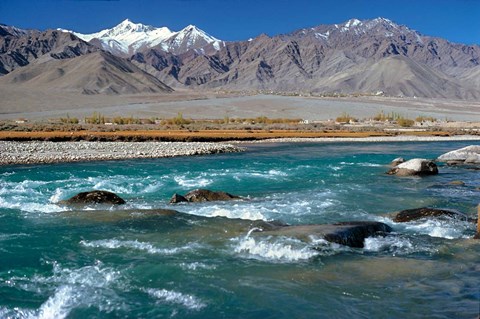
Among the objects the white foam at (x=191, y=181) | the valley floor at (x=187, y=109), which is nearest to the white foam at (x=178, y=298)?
the white foam at (x=191, y=181)

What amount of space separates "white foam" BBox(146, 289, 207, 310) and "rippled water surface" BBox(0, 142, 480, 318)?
0.02 m

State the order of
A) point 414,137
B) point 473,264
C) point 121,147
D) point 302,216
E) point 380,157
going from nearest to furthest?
point 473,264, point 302,216, point 380,157, point 121,147, point 414,137

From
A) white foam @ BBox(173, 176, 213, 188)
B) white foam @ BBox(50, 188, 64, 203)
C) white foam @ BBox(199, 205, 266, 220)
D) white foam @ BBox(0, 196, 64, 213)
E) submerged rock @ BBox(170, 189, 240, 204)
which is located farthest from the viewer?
white foam @ BBox(173, 176, 213, 188)

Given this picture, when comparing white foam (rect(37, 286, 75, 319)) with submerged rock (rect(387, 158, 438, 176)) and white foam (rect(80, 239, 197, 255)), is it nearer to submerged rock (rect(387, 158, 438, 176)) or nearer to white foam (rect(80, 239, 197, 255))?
white foam (rect(80, 239, 197, 255))

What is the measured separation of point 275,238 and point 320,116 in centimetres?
11319

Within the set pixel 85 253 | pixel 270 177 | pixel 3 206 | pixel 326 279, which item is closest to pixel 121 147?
pixel 270 177

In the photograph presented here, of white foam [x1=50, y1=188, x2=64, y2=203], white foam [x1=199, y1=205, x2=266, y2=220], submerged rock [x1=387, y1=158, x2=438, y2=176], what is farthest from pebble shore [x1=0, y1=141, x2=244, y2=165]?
white foam [x1=199, y1=205, x2=266, y2=220]

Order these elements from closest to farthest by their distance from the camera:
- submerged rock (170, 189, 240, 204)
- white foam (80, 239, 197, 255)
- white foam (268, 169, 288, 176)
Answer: white foam (80, 239, 197, 255) < submerged rock (170, 189, 240, 204) < white foam (268, 169, 288, 176)

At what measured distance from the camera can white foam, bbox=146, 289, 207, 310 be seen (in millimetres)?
8914

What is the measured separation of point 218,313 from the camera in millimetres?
8609

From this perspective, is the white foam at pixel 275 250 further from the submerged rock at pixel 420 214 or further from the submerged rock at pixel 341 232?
the submerged rock at pixel 420 214

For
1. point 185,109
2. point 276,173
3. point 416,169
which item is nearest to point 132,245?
point 276,173

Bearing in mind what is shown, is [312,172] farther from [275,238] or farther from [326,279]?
[326,279]

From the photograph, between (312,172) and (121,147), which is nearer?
(312,172)
